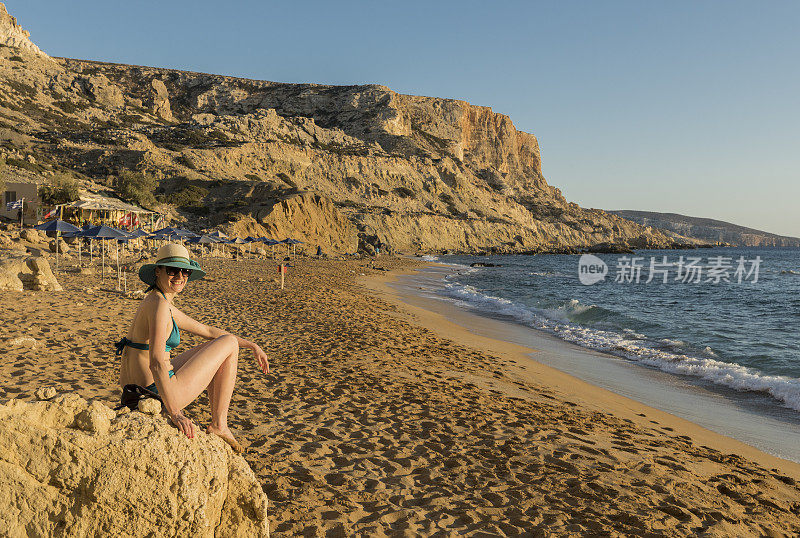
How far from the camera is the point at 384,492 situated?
398 cm

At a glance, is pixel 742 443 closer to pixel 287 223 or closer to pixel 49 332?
pixel 49 332

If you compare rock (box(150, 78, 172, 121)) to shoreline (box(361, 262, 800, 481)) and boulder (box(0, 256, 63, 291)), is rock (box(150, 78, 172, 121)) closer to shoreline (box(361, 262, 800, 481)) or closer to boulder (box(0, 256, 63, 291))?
boulder (box(0, 256, 63, 291))

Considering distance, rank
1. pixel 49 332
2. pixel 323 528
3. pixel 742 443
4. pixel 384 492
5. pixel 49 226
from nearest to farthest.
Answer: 1. pixel 323 528
2. pixel 384 492
3. pixel 742 443
4. pixel 49 332
5. pixel 49 226

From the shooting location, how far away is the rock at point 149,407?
2.65 metres

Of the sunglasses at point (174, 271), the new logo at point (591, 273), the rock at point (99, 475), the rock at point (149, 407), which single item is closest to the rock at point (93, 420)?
the rock at point (99, 475)

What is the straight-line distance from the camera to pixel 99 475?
2307 millimetres

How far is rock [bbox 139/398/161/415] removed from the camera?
8.70ft

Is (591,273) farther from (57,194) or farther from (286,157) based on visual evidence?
(57,194)

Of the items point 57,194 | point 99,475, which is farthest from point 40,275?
point 57,194

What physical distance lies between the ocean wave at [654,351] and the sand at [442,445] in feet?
11.5

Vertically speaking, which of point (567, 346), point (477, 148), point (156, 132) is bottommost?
point (567, 346)

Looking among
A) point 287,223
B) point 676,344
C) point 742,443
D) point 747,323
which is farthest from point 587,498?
point 287,223

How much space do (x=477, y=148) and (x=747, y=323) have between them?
5209 inches

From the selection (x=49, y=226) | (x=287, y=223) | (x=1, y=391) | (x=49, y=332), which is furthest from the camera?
(x=287, y=223)
